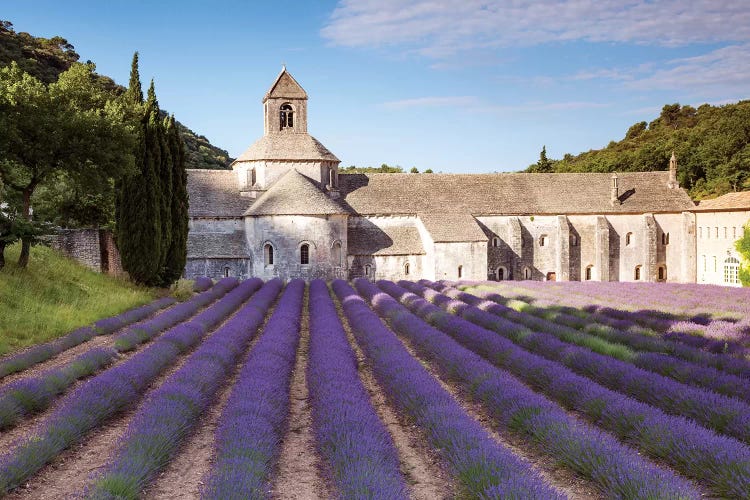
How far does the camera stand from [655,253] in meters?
41.7

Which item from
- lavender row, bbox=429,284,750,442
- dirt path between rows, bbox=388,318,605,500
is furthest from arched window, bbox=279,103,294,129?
dirt path between rows, bbox=388,318,605,500

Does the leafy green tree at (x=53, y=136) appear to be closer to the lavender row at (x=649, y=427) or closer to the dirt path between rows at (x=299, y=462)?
the dirt path between rows at (x=299, y=462)

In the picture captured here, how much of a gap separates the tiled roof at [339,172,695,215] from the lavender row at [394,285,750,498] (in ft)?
94.9

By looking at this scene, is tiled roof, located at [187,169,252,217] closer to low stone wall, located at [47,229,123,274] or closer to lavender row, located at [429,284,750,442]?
low stone wall, located at [47,229,123,274]

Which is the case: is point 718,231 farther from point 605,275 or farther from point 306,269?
point 306,269

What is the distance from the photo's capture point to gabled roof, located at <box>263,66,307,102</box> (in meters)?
40.3

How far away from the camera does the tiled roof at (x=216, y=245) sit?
3550 cm

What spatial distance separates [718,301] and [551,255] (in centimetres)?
2087

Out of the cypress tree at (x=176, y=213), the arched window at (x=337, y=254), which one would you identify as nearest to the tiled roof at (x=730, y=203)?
the arched window at (x=337, y=254)

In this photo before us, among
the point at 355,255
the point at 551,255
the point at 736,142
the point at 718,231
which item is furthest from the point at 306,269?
the point at 736,142

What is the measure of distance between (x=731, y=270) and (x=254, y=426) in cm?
3981

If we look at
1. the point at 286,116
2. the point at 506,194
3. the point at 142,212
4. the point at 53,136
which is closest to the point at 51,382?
the point at 53,136

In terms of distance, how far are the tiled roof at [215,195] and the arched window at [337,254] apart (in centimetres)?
603

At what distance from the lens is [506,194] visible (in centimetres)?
4231
